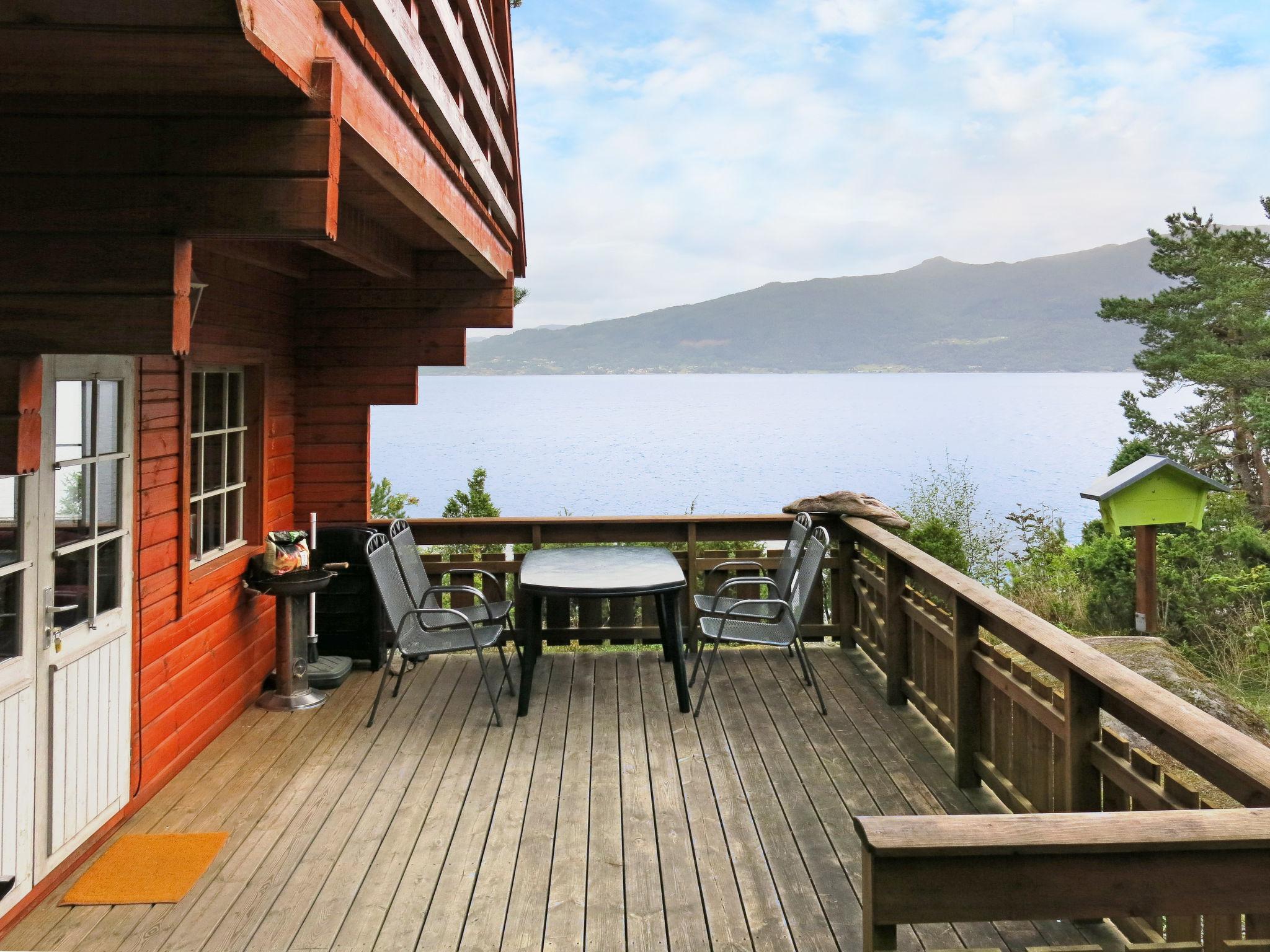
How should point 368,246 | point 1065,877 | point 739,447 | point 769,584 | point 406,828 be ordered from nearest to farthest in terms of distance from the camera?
1. point 1065,877
2. point 406,828
3. point 368,246
4. point 769,584
5. point 739,447

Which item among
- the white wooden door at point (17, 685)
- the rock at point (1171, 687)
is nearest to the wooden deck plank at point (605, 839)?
the white wooden door at point (17, 685)

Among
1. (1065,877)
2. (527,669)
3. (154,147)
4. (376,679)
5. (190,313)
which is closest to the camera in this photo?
(1065,877)

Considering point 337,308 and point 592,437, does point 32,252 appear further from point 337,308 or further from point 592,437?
point 592,437

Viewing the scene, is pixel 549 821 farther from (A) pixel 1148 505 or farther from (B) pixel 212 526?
(A) pixel 1148 505

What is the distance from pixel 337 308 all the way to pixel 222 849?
2.87 metres

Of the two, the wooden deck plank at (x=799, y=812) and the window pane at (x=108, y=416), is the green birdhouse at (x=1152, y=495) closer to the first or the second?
the wooden deck plank at (x=799, y=812)

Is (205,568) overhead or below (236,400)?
below

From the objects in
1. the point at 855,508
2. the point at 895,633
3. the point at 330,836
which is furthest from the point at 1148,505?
the point at 330,836

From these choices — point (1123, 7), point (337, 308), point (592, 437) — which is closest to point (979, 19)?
point (1123, 7)

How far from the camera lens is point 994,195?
62.3 metres

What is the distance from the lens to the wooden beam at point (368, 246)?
298 centimetres

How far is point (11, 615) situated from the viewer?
7.85 ft

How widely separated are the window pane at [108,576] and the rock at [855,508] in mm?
3334

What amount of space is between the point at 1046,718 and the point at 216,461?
137 inches
